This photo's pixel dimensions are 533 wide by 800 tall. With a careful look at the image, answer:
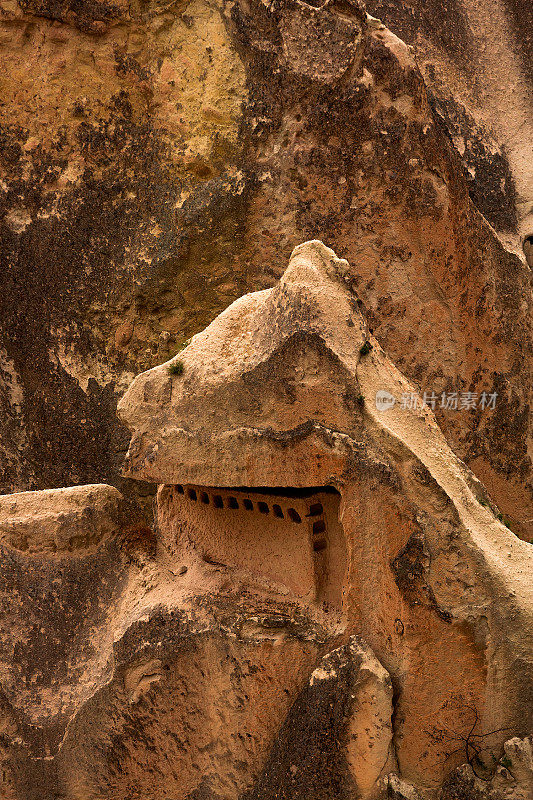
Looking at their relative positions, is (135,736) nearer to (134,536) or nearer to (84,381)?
(134,536)

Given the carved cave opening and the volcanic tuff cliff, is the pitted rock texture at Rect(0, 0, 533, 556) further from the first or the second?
the carved cave opening

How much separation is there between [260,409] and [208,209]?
90.8 inches

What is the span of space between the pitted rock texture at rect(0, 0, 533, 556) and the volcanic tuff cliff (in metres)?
0.02

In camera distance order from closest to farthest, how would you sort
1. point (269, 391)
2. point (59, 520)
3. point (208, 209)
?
point (269, 391) → point (59, 520) → point (208, 209)

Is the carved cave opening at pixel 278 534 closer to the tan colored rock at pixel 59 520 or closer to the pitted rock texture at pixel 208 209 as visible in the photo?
the tan colored rock at pixel 59 520

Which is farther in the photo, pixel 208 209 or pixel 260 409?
pixel 208 209

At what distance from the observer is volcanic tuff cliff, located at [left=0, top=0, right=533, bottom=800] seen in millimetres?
4668

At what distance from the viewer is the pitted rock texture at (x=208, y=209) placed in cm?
654

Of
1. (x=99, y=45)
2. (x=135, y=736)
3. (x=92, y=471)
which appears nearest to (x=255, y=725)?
(x=135, y=736)

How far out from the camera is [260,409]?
15.8 ft

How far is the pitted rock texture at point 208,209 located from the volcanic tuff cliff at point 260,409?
18 millimetres


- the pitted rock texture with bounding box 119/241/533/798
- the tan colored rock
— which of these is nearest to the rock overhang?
the pitted rock texture with bounding box 119/241/533/798

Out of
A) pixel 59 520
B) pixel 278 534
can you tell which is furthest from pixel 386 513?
pixel 59 520

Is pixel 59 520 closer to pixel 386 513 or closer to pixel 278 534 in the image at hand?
pixel 278 534
